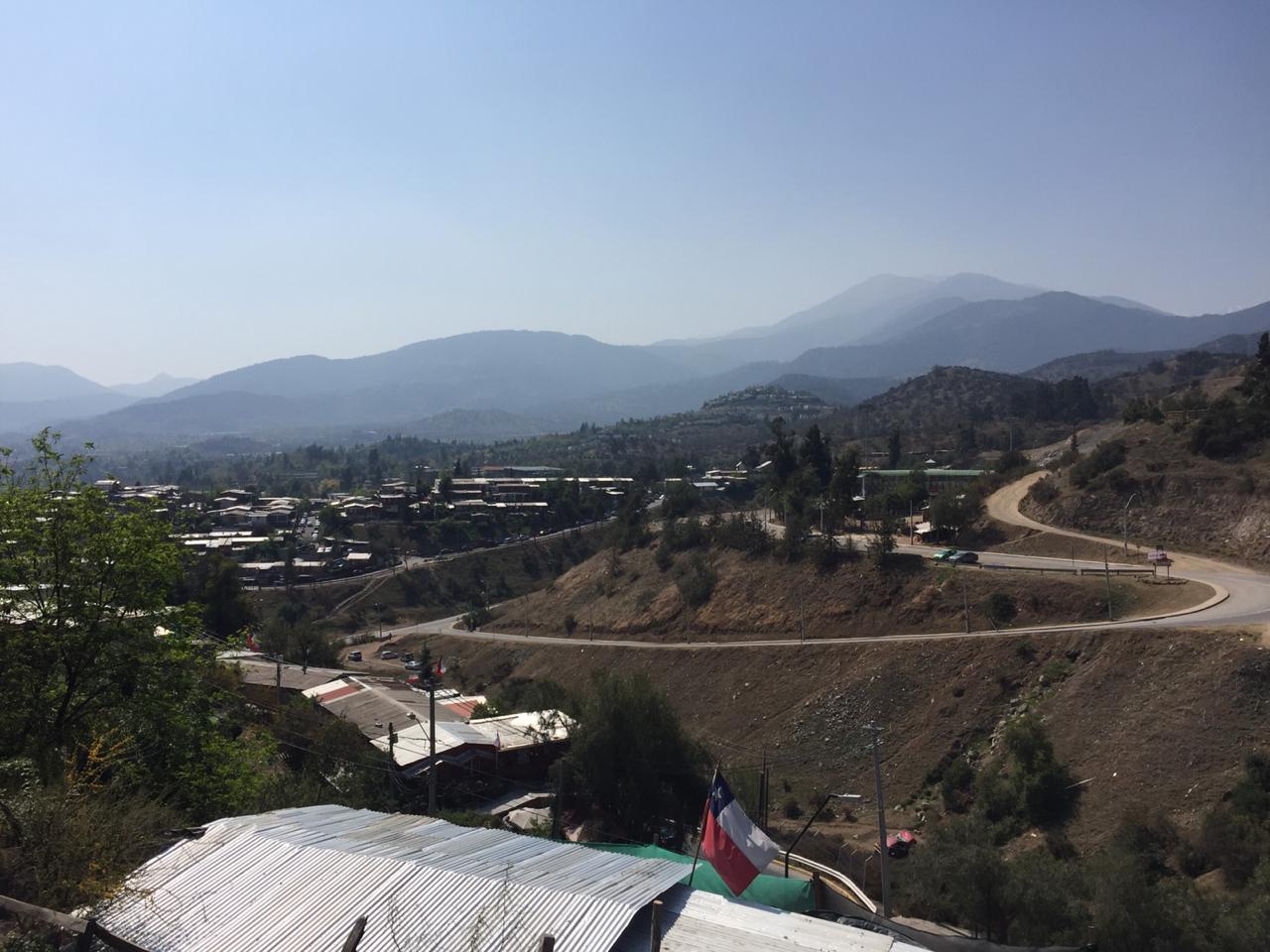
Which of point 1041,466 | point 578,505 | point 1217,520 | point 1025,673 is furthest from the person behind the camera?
point 578,505

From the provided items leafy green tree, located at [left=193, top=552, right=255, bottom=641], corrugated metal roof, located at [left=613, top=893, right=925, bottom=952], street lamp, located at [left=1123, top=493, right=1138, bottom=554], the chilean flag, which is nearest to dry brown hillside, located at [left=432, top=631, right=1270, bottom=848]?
street lamp, located at [left=1123, top=493, right=1138, bottom=554]

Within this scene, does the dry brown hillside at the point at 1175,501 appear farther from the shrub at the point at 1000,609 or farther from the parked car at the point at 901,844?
the parked car at the point at 901,844

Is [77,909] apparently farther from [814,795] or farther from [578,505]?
[578,505]

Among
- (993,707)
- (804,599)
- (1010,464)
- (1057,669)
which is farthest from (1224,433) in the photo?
(993,707)

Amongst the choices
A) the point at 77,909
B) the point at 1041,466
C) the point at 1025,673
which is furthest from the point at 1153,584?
the point at 77,909

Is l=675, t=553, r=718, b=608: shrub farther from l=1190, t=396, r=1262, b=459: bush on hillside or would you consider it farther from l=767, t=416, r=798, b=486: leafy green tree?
l=1190, t=396, r=1262, b=459: bush on hillside

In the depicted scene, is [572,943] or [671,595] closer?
[572,943]
